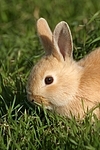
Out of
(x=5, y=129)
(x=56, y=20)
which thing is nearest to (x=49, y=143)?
(x=5, y=129)

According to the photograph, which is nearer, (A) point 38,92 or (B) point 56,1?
(A) point 38,92

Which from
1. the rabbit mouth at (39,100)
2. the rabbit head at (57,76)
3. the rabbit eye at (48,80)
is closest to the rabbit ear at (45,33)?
the rabbit head at (57,76)

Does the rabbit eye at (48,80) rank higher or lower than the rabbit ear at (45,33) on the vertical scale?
lower

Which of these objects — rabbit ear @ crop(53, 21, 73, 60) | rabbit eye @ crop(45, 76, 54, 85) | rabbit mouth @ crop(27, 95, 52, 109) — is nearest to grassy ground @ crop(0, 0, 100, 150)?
rabbit mouth @ crop(27, 95, 52, 109)

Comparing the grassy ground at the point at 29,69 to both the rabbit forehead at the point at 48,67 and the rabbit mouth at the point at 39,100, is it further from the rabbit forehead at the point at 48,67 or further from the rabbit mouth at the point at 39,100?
the rabbit forehead at the point at 48,67

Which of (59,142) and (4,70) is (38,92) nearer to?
(59,142)
